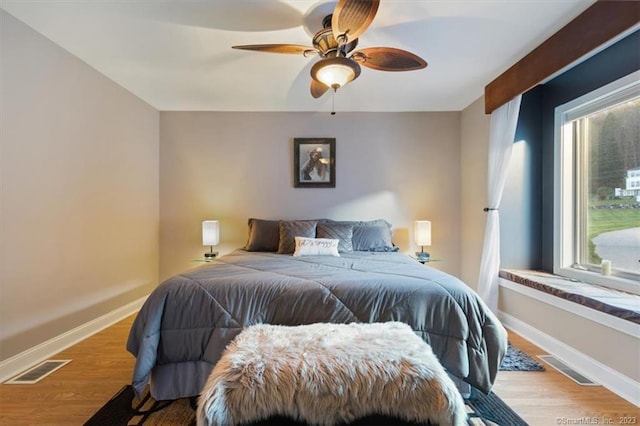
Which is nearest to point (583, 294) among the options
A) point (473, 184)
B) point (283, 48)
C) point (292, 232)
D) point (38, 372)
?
point (473, 184)

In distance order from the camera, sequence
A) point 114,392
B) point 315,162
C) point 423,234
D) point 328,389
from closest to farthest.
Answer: point 328,389
point 114,392
point 423,234
point 315,162

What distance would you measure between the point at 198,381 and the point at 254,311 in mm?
493

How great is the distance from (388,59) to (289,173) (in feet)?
6.77

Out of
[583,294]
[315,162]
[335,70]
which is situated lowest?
[583,294]

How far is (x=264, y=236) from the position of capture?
325 cm

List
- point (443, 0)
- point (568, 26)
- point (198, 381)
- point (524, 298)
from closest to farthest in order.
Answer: point (198, 381) → point (443, 0) → point (568, 26) → point (524, 298)

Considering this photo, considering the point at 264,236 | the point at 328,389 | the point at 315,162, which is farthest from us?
the point at 315,162

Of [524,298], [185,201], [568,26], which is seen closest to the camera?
[568,26]

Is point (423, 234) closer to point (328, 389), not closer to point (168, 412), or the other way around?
point (328, 389)

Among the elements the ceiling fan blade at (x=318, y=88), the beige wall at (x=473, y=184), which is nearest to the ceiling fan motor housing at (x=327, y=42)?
the ceiling fan blade at (x=318, y=88)

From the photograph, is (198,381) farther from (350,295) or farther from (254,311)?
(350,295)

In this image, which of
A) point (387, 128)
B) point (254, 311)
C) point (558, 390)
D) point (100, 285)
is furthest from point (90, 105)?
point (558, 390)

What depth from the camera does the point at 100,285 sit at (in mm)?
2752

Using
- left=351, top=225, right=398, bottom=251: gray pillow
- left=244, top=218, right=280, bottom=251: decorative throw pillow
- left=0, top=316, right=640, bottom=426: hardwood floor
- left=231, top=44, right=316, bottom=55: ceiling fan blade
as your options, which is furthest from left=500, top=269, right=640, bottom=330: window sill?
left=231, top=44, right=316, bottom=55: ceiling fan blade
